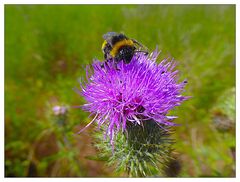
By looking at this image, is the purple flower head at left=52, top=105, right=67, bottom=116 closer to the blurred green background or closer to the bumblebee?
the blurred green background

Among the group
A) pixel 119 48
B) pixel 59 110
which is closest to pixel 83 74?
pixel 59 110

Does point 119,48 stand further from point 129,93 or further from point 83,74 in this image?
point 83,74

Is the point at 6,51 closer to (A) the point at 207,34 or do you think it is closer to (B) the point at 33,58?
(B) the point at 33,58

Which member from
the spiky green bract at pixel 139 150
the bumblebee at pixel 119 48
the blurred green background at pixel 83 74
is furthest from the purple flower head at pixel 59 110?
the bumblebee at pixel 119 48

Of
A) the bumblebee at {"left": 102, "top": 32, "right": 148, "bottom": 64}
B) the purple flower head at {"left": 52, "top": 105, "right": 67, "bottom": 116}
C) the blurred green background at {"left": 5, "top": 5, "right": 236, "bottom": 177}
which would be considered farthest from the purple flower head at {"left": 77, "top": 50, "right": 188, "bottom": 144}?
the purple flower head at {"left": 52, "top": 105, "right": 67, "bottom": 116}

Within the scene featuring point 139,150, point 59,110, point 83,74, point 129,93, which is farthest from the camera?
point 83,74

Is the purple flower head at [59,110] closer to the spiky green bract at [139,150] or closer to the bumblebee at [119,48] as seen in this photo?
the spiky green bract at [139,150]
